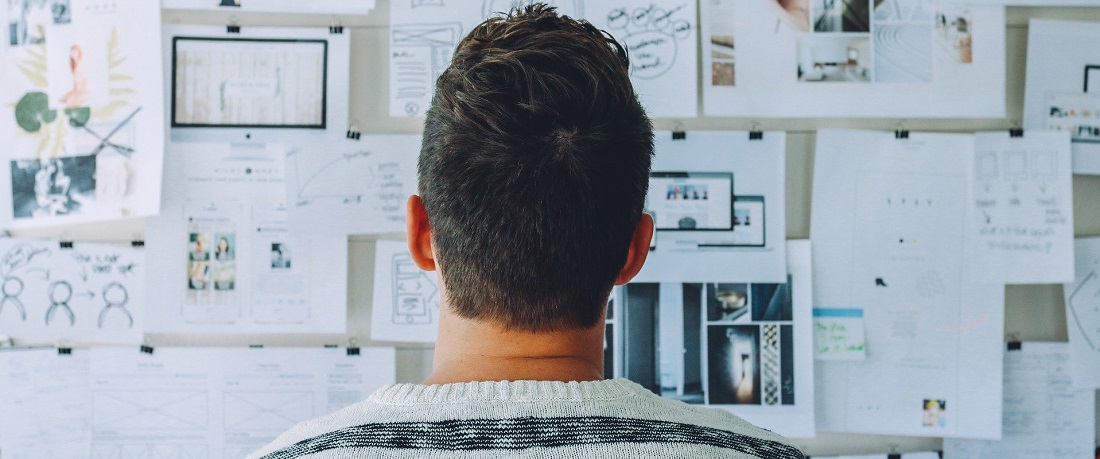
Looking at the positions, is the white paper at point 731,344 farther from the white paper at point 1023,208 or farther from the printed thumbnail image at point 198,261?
the printed thumbnail image at point 198,261

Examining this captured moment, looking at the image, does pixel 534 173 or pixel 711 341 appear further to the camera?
pixel 711 341

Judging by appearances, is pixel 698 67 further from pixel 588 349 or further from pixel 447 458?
pixel 447 458

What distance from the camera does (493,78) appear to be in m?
0.60

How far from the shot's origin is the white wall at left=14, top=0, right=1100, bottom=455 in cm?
121

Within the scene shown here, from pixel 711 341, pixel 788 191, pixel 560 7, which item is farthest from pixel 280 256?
pixel 788 191

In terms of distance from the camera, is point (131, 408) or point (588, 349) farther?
point (131, 408)

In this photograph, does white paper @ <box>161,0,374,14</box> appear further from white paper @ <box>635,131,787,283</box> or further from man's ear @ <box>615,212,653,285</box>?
man's ear @ <box>615,212,653,285</box>

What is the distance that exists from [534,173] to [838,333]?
2.71ft

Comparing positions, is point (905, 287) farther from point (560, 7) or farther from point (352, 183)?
point (352, 183)

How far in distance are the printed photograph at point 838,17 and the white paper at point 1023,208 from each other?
255 mm

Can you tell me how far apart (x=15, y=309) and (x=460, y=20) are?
810 mm

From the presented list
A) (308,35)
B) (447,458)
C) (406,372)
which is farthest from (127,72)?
(447,458)

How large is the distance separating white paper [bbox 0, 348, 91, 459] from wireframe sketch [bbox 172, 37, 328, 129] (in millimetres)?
417

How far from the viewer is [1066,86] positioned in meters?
1.25
